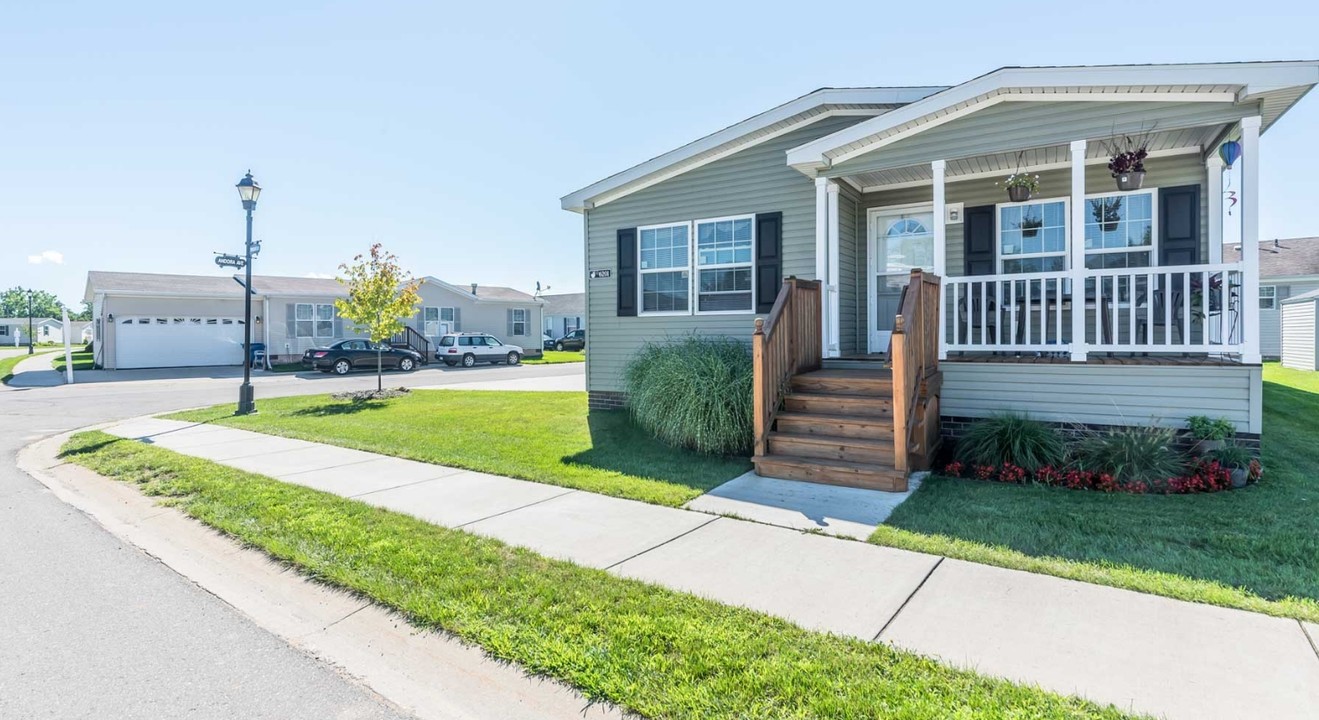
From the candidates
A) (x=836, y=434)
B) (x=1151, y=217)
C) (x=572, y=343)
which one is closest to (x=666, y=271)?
(x=836, y=434)

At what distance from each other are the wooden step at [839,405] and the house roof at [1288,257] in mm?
22506

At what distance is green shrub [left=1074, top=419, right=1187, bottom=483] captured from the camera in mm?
5430

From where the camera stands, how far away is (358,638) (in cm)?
310

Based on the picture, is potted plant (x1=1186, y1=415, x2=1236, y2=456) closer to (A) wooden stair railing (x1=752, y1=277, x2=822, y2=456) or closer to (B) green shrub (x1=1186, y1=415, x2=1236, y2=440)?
(B) green shrub (x1=1186, y1=415, x2=1236, y2=440)

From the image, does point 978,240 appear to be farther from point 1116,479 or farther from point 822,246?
point 1116,479

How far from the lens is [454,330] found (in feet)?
96.4

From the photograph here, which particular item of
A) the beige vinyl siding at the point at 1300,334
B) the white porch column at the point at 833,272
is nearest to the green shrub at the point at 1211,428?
the white porch column at the point at 833,272

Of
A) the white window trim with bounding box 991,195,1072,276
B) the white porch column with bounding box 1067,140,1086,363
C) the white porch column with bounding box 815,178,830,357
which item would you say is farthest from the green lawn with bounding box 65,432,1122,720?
the white window trim with bounding box 991,195,1072,276

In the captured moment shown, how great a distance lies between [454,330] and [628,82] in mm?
19773

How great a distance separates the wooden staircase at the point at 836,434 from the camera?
580 cm

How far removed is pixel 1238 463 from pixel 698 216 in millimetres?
6906

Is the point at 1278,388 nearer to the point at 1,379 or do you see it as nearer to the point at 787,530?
the point at 787,530

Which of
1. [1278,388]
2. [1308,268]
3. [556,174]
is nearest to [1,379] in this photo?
[556,174]

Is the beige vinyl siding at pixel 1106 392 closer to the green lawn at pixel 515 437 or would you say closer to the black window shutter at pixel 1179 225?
the black window shutter at pixel 1179 225
